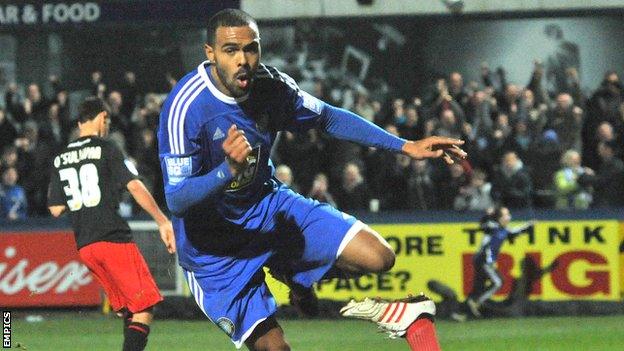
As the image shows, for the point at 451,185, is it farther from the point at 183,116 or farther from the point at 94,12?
the point at 183,116

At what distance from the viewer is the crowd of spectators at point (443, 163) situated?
55.2ft

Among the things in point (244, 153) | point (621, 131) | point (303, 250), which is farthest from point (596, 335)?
point (244, 153)

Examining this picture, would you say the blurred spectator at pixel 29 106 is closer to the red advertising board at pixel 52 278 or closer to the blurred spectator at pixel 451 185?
the red advertising board at pixel 52 278

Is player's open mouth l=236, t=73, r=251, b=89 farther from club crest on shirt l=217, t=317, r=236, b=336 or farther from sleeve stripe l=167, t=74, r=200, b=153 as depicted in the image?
club crest on shirt l=217, t=317, r=236, b=336

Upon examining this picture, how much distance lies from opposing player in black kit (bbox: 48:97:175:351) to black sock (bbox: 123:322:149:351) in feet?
0.48

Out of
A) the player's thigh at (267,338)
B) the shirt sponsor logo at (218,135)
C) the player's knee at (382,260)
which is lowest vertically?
the player's thigh at (267,338)

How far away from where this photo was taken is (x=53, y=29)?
23.0 m

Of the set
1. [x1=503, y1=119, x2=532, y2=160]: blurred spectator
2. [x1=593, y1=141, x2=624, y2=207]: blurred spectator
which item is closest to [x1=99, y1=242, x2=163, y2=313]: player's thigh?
[x1=593, y1=141, x2=624, y2=207]: blurred spectator

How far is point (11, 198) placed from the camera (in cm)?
1753

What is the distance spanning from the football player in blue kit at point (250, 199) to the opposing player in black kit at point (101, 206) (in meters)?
2.32

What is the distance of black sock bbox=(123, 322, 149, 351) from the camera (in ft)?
30.9

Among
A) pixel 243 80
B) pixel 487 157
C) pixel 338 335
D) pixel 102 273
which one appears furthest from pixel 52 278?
pixel 243 80

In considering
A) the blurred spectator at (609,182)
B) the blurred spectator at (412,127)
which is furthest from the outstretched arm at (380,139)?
the blurred spectator at (412,127)

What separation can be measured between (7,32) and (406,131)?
25.9 ft
